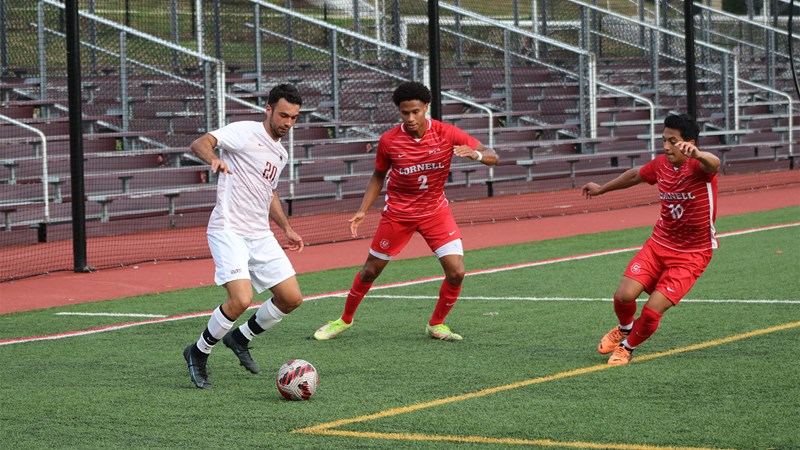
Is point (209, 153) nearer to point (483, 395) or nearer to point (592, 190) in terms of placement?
point (483, 395)

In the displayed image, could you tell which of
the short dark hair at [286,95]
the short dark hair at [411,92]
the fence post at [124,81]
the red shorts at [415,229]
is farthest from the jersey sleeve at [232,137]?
the fence post at [124,81]

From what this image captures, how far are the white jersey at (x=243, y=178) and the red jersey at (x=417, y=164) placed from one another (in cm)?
161

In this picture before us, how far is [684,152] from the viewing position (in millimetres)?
8109

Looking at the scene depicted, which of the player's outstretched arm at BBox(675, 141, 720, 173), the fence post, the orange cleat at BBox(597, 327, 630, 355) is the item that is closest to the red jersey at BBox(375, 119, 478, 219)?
the orange cleat at BBox(597, 327, 630, 355)

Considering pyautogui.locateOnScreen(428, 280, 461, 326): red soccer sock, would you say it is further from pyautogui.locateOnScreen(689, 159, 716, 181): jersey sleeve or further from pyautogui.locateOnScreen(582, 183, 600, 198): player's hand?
pyautogui.locateOnScreen(689, 159, 716, 181): jersey sleeve

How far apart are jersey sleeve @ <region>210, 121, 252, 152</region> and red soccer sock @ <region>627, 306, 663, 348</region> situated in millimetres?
2896

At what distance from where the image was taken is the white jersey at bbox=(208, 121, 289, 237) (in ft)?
27.2

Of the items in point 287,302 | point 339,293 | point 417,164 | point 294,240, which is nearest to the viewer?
point 287,302

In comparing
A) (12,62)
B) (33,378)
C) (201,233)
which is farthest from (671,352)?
(12,62)

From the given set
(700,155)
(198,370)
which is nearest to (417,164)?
(700,155)

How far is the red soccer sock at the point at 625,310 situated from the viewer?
8.71 meters

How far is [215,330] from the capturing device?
810 cm

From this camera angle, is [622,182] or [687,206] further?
[622,182]

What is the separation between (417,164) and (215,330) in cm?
241
